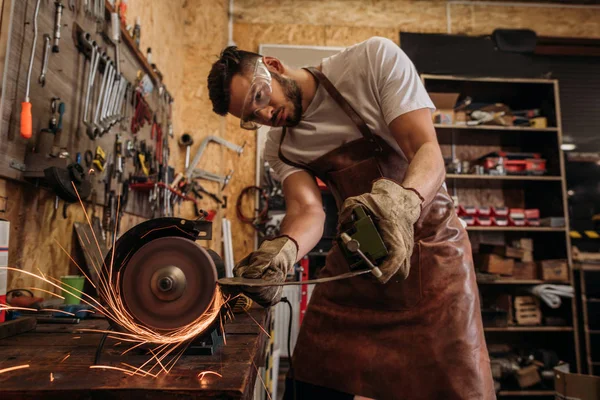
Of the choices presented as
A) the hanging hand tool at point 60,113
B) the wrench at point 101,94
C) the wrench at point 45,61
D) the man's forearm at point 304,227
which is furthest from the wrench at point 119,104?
the man's forearm at point 304,227

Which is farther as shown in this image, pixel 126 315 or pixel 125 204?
pixel 125 204

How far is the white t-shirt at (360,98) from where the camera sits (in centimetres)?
131

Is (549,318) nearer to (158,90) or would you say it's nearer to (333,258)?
(333,258)

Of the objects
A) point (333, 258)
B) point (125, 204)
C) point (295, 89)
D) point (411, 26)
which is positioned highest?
point (411, 26)

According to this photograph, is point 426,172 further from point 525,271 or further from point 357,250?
point 525,271

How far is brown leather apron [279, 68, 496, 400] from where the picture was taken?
122 centimetres

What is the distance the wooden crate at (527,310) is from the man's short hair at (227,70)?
10.9 ft

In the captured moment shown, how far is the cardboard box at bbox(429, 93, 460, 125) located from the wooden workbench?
3.30m

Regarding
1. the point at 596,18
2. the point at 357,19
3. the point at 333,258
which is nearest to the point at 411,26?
the point at 357,19

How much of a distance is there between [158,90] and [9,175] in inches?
70.7

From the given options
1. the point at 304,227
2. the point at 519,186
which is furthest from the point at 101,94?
the point at 519,186

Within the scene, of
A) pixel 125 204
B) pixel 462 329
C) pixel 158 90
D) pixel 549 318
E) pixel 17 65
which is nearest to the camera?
pixel 462 329

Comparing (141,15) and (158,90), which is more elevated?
(141,15)

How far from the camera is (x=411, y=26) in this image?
14.6 ft
